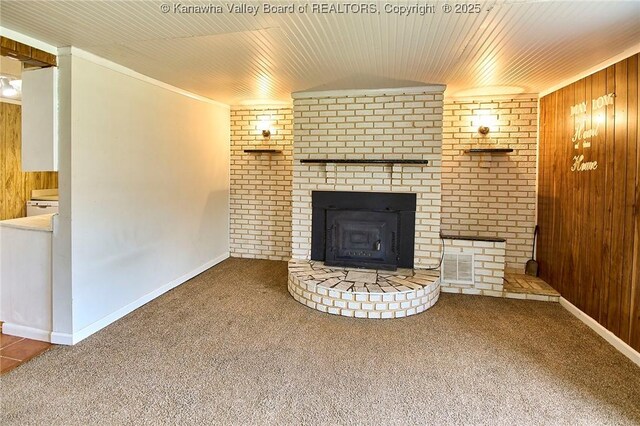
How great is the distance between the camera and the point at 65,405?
78.7 inches

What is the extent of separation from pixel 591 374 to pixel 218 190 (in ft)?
14.7

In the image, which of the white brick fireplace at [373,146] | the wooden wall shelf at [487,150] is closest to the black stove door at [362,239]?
the white brick fireplace at [373,146]

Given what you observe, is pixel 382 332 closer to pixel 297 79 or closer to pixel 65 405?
pixel 65 405

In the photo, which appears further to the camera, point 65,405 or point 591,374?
point 591,374

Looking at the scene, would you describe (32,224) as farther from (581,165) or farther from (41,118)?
(581,165)

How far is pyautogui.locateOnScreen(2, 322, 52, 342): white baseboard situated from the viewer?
2795mm

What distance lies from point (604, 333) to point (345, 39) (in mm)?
3127

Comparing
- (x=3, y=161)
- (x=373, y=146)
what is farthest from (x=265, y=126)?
(x=3, y=161)

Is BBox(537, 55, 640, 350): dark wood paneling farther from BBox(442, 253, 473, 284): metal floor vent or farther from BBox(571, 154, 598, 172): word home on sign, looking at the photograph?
BBox(442, 253, 473, 284): metal floor vent

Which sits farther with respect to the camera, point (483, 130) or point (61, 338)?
point (483, 130)

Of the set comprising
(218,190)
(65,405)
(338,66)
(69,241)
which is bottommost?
(65,405)

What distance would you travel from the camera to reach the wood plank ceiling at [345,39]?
2.09m

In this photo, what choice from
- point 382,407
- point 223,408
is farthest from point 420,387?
point 223,408

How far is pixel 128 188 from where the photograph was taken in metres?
3.29
